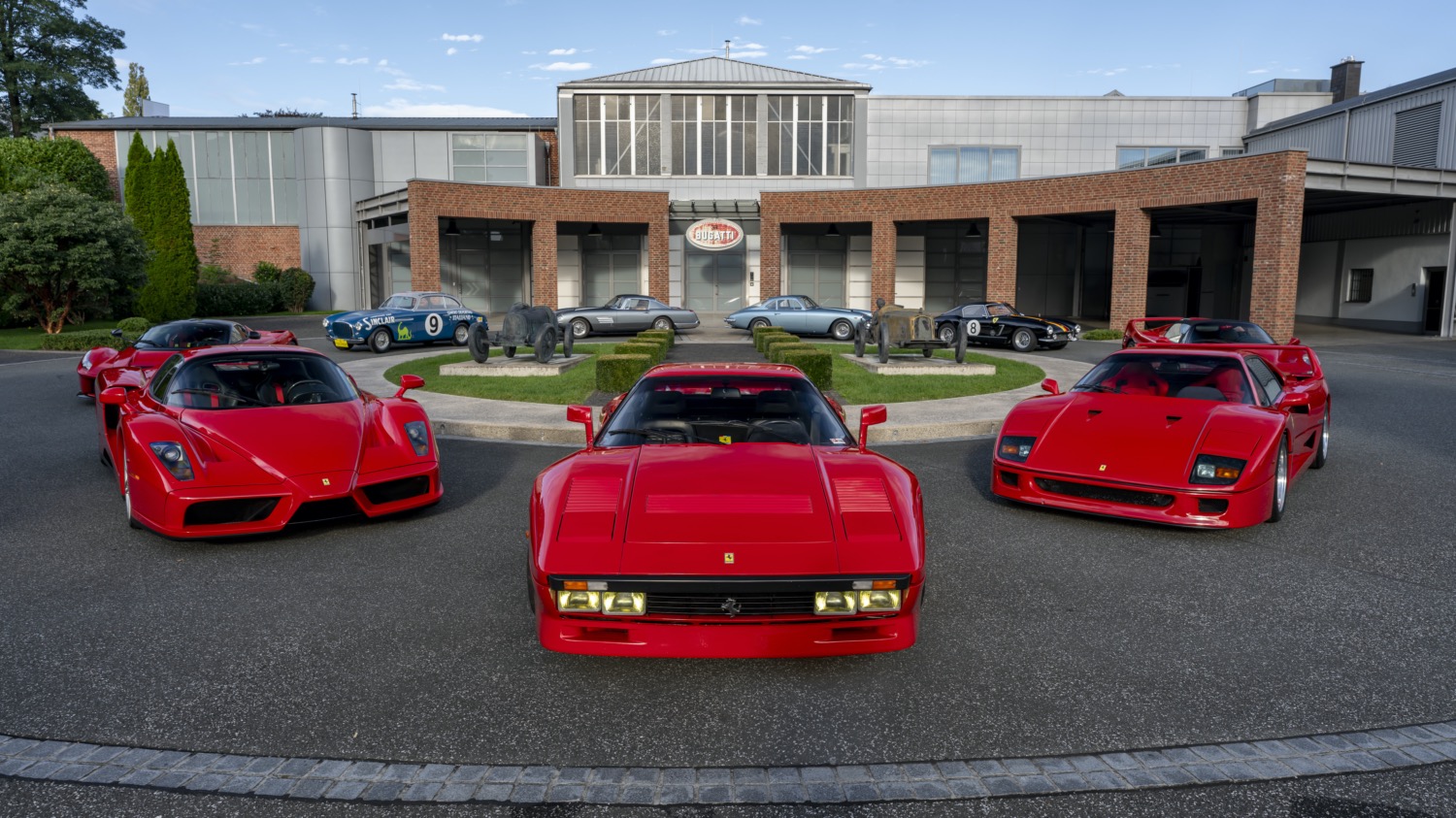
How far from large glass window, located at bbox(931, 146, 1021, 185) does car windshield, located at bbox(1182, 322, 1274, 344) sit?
29174 millimetres

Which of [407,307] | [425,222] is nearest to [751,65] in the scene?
[425,222]

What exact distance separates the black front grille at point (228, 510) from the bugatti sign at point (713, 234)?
108ft

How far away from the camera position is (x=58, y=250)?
1118 inches

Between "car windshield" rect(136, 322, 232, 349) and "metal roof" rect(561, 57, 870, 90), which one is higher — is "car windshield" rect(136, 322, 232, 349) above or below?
below

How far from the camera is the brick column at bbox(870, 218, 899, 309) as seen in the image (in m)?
35.4

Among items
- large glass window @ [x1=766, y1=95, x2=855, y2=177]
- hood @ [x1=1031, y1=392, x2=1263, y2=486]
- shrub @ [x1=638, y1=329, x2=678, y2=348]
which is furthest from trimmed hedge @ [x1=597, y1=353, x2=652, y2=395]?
large glass window @ [x1=766, y1=95, x2=855, y2=177]

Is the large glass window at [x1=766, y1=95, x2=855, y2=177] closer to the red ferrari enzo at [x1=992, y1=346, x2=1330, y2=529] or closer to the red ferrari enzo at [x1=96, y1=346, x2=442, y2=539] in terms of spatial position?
the red ferrari enzo at [x1=992, y1=346, x2=1330, y2=529]

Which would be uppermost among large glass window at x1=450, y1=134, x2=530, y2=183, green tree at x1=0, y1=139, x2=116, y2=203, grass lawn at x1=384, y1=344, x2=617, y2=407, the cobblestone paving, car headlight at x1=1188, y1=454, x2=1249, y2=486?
large glass window at x1=450, y1=134, x2=530, y2=183

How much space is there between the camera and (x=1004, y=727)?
3623mm

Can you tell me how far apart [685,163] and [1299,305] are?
1032 inches

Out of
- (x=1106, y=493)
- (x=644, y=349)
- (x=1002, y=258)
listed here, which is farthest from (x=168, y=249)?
(x=1106, y=493)

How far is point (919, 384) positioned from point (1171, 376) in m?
7.23

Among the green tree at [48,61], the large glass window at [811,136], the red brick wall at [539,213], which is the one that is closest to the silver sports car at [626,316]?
the red brick wall at [539,213]

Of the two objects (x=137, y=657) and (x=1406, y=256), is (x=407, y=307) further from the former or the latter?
(x=1406, y=256)
